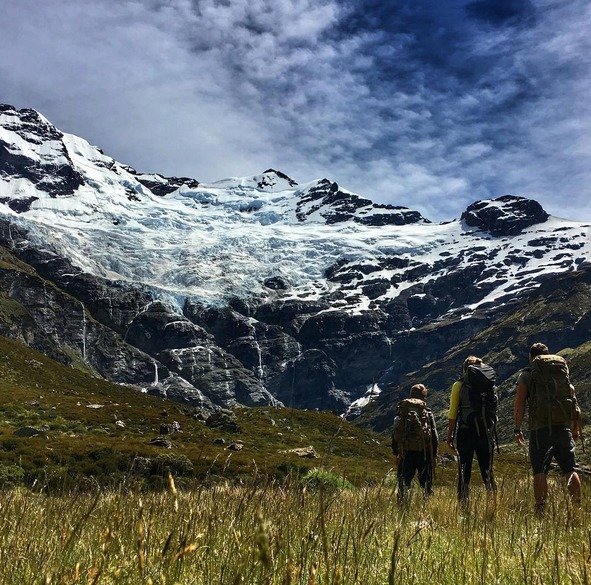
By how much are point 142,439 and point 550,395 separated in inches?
1271

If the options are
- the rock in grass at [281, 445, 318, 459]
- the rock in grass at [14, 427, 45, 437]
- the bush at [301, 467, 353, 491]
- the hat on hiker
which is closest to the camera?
the bush at [301, 467, 353, 491]

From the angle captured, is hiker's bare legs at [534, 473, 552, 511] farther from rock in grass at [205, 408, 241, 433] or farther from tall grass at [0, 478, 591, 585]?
rock in grass at [205, 408, 241, 433]

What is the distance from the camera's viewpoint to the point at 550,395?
→ 29.3 ft

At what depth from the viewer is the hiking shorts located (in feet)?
28.1

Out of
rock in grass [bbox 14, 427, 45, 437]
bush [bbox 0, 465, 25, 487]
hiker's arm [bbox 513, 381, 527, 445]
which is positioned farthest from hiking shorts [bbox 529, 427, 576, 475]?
rock in grass [bbox 14, 427, 45, 437]

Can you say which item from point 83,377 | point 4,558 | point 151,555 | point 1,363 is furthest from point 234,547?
point 83,377

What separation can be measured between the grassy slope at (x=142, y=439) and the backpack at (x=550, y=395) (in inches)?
394

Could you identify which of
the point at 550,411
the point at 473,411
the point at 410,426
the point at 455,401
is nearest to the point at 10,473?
the point at 410,426

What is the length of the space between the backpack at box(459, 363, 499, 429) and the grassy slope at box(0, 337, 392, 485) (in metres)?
8.25

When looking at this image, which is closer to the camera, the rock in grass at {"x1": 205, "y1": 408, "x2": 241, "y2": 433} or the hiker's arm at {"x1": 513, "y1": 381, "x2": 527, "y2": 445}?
the hiker's arm at {"x1": 513, "y1": 381, "x2": 527, "y2": 445}

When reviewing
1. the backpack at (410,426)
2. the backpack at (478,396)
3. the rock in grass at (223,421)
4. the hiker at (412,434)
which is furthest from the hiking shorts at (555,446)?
the rock in grass at (223,421)

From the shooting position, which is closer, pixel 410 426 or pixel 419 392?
pixel 410 426

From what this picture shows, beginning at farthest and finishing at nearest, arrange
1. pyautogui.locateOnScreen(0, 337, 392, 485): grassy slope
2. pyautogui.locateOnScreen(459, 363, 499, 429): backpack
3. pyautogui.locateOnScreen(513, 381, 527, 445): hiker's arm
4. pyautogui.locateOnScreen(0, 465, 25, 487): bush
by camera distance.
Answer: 1. pyautogui.locateOnScreen(0, 337, 392, 485): grassy slope
2. pyautogui.locateOnScreen(0, 465, 25, 487): bush
3. pyautogui.locateOnScreen(459, 363, 499, 429): backpack
4. pyautogui.locateOnScreen(513, 381, 527, 445): hiker's arm

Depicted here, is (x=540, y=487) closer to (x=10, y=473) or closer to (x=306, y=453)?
(x=10, y=473)
